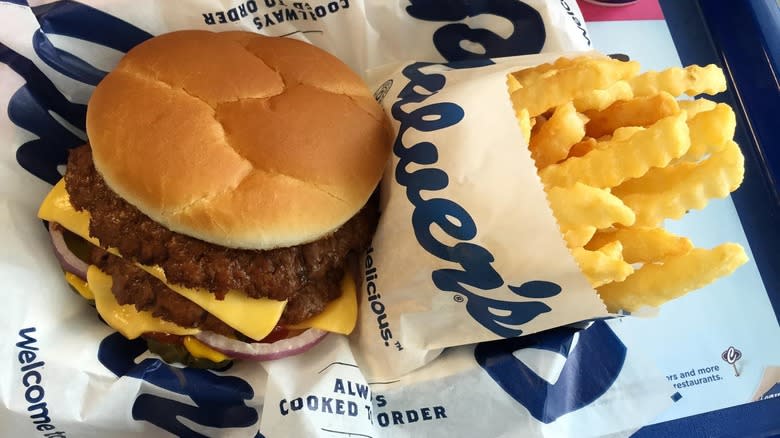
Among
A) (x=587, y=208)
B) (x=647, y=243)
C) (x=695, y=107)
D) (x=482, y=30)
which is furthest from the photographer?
(x=482, y=30)

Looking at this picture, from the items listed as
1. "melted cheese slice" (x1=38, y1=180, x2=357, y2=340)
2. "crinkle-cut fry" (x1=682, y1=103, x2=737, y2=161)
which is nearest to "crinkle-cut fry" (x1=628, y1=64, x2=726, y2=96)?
"crinkle-cut fry" (x1=682, y1=103, x2=737, y2=161)

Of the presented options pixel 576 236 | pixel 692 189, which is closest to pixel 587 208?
pixel 576 236

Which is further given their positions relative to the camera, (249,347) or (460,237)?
(249,347)

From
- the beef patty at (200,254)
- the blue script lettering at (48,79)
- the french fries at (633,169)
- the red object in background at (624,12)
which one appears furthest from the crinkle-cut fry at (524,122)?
the red object in background at (624,12)

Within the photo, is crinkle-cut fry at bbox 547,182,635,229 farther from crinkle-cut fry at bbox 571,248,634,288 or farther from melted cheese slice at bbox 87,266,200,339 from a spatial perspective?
melted cheese slice at bbox 87,266,200,339

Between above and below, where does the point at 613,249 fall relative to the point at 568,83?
below

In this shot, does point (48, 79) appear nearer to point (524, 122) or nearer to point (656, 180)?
point (524, 122)

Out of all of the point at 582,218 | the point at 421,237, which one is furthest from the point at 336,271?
the point at 582,218

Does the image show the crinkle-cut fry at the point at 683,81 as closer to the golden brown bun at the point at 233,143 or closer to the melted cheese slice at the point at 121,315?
the golden brown bun at the point at 233,143

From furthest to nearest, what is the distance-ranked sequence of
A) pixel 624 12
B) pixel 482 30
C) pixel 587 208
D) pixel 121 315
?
pixel 624 12
pixel 482 30
pixel 121 315
pixel 587 208
